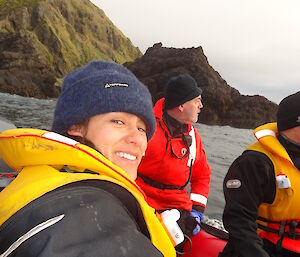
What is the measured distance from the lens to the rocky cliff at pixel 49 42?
181 feet

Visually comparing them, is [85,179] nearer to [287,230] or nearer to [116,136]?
[116,136]

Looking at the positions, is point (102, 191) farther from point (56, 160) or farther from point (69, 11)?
point (69, 11)

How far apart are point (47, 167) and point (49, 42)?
303ft

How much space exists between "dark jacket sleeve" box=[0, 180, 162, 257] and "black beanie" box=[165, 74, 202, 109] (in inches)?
120

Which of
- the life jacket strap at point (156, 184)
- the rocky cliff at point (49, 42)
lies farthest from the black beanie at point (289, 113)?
the rocky cliff at point (49, 42)

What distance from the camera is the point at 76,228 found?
2.78 ft

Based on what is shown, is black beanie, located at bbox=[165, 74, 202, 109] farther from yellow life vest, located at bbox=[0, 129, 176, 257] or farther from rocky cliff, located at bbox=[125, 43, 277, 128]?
rocky cliff, located at bbox=[125, 43, 277, 128]

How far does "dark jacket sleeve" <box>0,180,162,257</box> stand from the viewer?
80cm

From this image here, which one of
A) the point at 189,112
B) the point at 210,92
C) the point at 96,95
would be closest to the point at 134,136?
the point at 96,95

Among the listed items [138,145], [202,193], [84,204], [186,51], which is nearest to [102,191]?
[84,204]

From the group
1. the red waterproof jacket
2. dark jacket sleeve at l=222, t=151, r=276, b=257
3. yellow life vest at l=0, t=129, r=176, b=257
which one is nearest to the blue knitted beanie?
yellow life vest at l=0, t=129, r=176, b=257

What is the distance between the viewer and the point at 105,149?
1.52 meters

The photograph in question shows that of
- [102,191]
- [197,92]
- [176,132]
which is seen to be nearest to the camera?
[102,191]

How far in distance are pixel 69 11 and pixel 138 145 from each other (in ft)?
412
